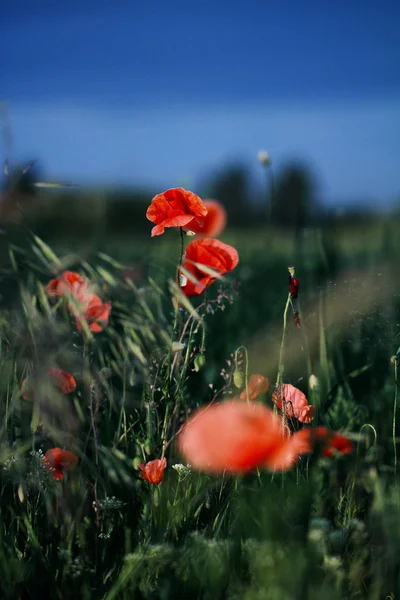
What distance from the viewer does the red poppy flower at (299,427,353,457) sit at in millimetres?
1021

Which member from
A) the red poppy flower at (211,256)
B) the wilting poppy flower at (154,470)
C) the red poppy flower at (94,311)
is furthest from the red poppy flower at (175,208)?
the wilting poppy flower at (154,470)

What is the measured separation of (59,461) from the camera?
3.74 feet

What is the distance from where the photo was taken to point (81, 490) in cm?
113

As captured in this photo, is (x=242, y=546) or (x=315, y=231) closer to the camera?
(x=242, y=546)

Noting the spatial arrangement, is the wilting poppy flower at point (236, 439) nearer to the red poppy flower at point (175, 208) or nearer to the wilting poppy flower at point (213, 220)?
the red poppy flower at point (175, 208)

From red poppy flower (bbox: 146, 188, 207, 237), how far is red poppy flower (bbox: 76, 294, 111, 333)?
158 mm

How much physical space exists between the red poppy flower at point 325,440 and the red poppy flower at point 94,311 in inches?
15.8

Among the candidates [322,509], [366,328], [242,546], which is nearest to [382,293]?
[366,328]

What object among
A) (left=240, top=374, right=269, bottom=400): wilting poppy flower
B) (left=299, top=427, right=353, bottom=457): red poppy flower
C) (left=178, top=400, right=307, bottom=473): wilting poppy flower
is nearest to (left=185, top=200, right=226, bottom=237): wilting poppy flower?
(left=240, top=374, right=269, bottom=400): wilting poppy flower

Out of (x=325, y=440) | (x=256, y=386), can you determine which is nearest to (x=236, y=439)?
(x=325, y=440)

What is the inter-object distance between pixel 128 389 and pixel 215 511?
528 mm

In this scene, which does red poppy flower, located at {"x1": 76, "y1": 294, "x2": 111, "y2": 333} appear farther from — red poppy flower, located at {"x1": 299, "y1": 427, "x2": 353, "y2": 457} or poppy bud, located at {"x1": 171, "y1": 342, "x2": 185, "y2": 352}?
red poppy flower, located at {"x1": 299, "y1": 427, "x2": 353, "y2": 457}

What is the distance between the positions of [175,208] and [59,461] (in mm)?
467

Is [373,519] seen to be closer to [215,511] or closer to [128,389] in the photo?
[215,511]
